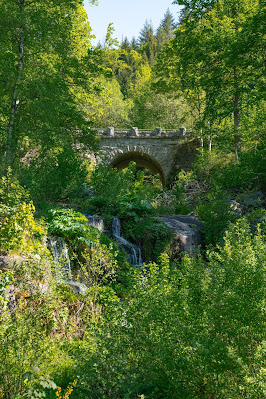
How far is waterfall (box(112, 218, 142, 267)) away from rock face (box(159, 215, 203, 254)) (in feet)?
3.82

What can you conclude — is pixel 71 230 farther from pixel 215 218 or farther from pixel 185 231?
pixel 215 218

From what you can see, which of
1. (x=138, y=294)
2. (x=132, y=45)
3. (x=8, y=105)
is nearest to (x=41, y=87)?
(x=8, y=105)

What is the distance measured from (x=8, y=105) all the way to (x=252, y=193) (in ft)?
27.1

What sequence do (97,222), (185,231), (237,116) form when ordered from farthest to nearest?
(237,116)
(185,231)
(97,222)

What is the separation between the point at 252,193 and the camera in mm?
13328

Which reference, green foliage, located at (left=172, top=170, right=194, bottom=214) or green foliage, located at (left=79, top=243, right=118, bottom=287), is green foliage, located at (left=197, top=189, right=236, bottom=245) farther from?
green foliage, located at (left=79, top=243, right=118, bottom=287)

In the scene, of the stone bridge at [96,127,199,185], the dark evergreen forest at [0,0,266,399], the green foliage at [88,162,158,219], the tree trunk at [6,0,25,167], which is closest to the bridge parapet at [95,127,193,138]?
the stone bridge at [96,127,199,185]

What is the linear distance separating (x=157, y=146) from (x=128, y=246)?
14.4m

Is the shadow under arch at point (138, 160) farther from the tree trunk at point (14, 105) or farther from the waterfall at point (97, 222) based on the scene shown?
the waterfall at point (97, 222)

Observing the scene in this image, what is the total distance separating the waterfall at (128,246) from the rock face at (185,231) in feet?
3.82

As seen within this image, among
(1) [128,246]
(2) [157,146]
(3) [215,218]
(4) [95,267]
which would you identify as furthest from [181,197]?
(2) [157,146]

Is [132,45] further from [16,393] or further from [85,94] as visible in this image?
[16,393]

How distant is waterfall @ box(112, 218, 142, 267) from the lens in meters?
10.1

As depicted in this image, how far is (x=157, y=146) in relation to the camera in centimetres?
2375
